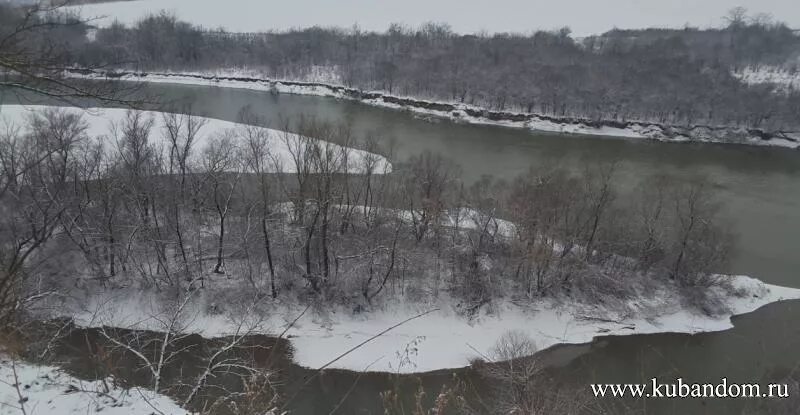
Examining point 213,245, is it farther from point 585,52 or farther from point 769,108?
point 585,52

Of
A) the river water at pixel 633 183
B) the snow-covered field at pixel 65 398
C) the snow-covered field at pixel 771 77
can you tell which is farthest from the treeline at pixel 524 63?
the snow-covered field at pixel 65 398

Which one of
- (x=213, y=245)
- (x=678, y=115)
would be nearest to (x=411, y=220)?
(x=213, y=245)

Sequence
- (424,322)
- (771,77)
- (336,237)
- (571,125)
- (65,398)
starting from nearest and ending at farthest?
(65,398)
(424,322)
(336,237)
(571,125)
(771,77)

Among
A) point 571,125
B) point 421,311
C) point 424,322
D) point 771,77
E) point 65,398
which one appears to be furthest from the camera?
point 771,77

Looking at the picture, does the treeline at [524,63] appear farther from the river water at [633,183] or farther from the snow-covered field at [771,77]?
the river water at [633,183]

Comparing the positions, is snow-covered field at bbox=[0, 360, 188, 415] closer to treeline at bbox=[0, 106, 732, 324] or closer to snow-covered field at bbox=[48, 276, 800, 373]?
snow-covered field at bbox=[48, 276, 800, 373]

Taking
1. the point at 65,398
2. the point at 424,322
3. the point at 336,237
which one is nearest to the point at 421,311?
the point at 424,322

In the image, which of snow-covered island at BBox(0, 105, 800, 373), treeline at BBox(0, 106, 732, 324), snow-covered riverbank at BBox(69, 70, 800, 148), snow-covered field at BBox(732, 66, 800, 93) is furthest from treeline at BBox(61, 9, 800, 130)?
snow-covered island at BBox(0, 105, 800, 373)

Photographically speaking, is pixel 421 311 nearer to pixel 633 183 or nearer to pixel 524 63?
pixel 633 183
